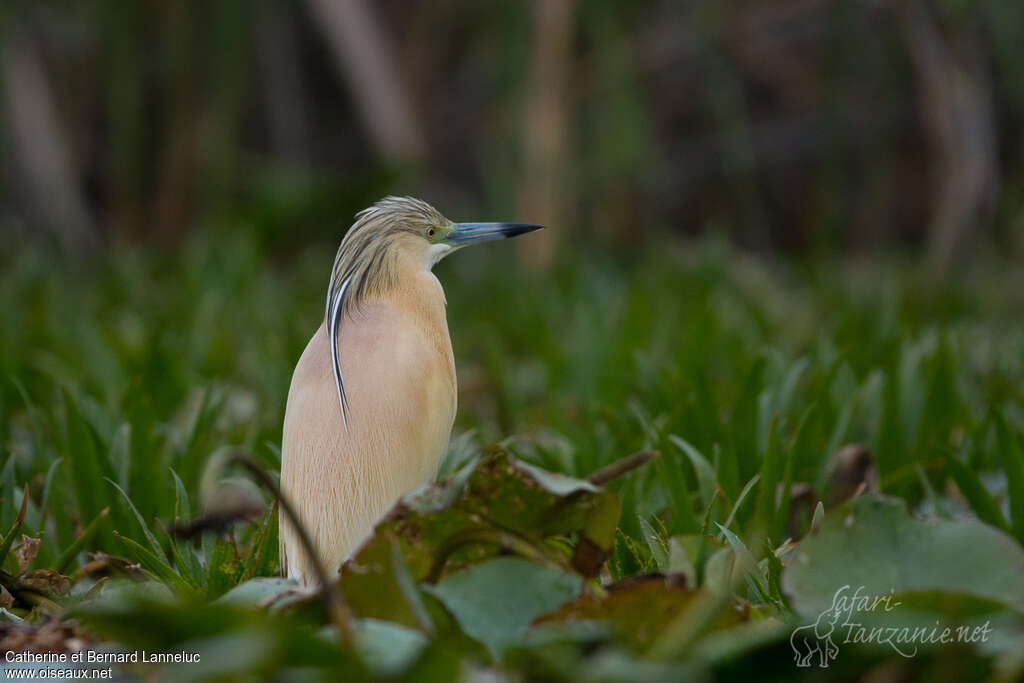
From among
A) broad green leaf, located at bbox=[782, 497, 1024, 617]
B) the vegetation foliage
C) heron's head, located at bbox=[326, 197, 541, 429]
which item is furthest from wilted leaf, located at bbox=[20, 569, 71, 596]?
broad green leaf, located at bbox=[782, 497, 1024, 617]

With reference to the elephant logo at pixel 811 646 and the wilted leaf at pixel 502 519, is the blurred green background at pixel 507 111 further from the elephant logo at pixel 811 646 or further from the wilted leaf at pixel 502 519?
the elephant logo at pixel 811 646

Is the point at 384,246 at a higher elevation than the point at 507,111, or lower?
lower

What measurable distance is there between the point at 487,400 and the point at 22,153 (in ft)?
9.75

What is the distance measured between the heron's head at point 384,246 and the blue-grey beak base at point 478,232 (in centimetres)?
1

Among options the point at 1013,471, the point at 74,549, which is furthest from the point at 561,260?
the point at 74,549

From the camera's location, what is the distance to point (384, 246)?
1.28 metres

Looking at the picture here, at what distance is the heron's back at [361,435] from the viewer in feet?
3.83

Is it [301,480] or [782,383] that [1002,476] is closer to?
[782,383]

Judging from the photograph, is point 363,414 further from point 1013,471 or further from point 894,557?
point 1013,471

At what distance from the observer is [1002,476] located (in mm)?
1922

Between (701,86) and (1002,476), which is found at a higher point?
(701,86)

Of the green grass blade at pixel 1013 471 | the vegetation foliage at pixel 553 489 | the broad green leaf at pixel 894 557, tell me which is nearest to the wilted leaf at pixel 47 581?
the vegetation foliage at pixel 553 489

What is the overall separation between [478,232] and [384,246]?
19cm

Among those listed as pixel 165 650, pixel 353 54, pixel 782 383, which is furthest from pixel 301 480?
pixel 353 54
